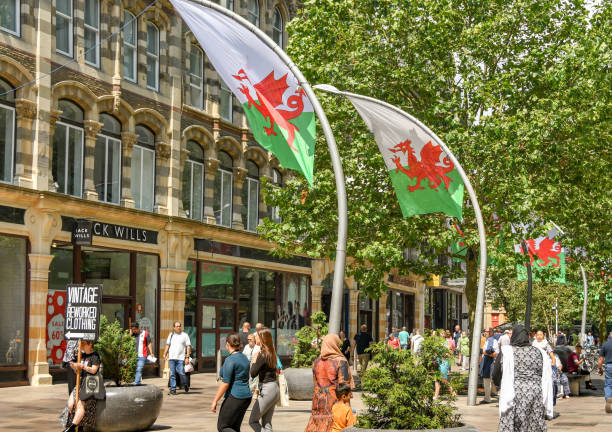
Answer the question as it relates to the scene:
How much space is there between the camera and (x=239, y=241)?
35.0 m

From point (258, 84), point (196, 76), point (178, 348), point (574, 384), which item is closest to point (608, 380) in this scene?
point (574, 384)

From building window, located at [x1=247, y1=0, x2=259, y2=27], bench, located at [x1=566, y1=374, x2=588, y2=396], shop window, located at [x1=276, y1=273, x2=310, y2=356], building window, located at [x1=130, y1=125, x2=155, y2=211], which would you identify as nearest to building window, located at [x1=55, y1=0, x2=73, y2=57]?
building window, located at [x1=130, y1=125, x2=155, y2=211]

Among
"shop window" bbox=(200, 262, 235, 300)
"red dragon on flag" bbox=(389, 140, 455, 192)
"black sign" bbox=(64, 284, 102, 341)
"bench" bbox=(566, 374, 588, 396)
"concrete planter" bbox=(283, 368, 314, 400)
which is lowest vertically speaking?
"bench" bbox=(566, 374, 588, 396)

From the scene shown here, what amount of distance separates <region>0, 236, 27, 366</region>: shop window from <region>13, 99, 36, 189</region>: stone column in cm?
163

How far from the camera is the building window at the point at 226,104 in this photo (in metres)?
35.0

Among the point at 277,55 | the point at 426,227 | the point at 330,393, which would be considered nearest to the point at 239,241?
the point at 426,227

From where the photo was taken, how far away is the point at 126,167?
2878 centimetres

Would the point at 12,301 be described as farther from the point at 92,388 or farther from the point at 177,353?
the point at 92,388

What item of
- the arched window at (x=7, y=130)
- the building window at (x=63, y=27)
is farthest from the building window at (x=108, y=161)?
the arched window at (x=7, y=130)

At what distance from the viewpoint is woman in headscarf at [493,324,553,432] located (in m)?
11.4

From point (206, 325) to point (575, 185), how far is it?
13.6m

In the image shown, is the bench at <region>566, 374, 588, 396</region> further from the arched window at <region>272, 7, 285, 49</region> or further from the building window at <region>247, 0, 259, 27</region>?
the arched window at <region>272, 7, 285, 49</region>

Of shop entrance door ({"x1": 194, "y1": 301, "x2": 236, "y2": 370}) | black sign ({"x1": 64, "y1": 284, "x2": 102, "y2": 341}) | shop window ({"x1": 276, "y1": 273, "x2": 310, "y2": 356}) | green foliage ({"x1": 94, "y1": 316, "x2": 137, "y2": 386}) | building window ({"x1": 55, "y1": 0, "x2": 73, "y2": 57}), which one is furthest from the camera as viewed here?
shop window ({"x1": 276, "y1": 273, "x2": 310, "y2": 356})

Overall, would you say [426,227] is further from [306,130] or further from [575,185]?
[306,130]
